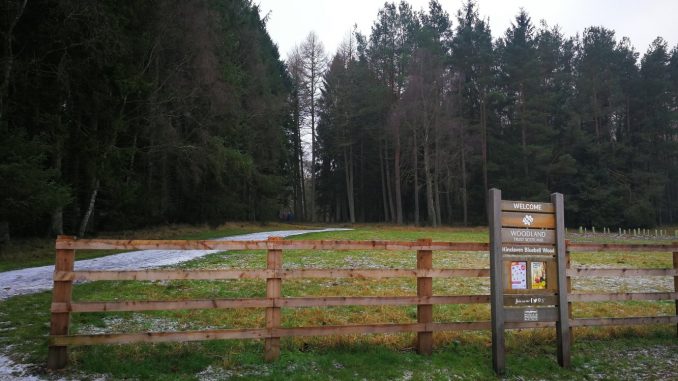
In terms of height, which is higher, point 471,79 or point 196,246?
point 471,79

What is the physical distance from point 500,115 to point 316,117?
2221 centimetres

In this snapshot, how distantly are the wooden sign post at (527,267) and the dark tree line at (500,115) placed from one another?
124 feet

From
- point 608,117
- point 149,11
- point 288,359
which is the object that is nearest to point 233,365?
point 288,359

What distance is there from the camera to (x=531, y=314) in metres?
5.63

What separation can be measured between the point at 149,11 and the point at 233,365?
21.1m

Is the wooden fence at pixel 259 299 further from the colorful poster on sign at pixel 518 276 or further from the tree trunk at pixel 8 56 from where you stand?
the tree trunk at pixel 8 56

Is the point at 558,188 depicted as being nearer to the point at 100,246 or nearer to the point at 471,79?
the point at 471,79

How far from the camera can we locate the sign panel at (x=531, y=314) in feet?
18.2

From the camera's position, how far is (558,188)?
54094 mm

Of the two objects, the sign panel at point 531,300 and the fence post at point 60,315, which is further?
the sign panel at point 531,300

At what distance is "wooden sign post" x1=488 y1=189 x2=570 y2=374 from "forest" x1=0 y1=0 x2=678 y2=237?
13.9 meters

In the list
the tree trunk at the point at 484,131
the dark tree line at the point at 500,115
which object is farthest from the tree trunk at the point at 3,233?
the tree trunk at the point at 484,131

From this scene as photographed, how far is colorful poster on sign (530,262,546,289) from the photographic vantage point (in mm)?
5730

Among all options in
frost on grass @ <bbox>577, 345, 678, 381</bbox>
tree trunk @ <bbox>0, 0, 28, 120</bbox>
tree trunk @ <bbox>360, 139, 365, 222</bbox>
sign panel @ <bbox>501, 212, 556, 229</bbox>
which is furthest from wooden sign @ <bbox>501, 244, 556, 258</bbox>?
tree trunk @ <bbox>360, 139, 365, 222</bbox>
